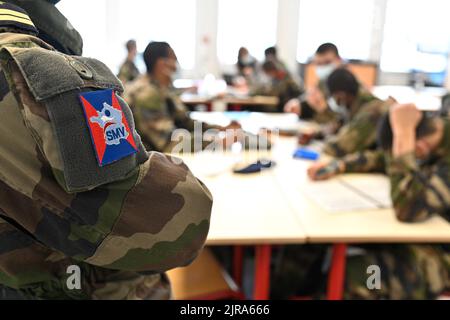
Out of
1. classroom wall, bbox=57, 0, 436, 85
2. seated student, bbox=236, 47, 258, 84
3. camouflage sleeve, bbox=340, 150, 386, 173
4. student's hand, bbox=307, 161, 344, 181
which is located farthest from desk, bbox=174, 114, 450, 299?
classroom wall, bbox=57, 0, 436, 85

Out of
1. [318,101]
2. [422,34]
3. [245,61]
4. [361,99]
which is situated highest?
[422,34]

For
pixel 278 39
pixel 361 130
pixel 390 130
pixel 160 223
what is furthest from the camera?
pixel 278 39

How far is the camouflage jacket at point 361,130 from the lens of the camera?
82.4 inches

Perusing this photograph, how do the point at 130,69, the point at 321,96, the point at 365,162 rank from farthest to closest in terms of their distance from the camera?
the point at 130,69
the point at 321,96
the point at 365,162

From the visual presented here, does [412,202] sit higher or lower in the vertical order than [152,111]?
lower

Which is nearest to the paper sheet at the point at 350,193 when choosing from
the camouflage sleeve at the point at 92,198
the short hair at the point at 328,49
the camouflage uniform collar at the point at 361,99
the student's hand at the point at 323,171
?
the student's hand at the point at 323,171

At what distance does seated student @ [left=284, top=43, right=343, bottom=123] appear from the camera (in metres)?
2.87

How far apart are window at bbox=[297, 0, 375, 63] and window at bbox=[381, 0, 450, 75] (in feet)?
1.33

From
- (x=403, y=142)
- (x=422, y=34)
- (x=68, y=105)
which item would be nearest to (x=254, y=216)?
(x=403, y=142)

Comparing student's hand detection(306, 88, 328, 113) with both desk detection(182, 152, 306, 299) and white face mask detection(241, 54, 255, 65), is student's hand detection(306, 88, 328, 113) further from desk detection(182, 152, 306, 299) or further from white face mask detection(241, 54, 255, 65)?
white face mask detection(241, 54, 255, 65)

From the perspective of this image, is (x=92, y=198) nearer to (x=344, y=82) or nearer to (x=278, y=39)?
(x=344, y=82)

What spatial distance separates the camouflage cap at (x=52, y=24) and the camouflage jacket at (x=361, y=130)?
5.76 feet

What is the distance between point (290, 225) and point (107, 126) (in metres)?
0.89

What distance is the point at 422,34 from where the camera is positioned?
553 cm
